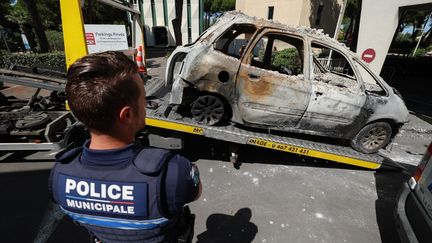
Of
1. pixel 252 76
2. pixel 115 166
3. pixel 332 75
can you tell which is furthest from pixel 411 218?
pixel 332 75

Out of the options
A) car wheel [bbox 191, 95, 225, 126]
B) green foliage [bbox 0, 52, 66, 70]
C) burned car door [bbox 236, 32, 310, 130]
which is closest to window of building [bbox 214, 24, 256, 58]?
burned car door [bbox 236, 32, 310, 130]

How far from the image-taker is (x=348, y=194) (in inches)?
145

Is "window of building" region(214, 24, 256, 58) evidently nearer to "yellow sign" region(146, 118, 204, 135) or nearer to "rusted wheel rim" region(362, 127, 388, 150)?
"yellow sign" region(146, 118, 204, 135)

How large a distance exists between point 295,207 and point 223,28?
119 inches

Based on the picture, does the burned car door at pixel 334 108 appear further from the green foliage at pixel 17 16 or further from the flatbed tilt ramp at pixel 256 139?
the green foliage at pixel 17 16

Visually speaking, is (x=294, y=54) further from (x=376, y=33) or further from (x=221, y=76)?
(x=221, y=76)

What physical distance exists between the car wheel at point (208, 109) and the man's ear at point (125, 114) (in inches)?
112

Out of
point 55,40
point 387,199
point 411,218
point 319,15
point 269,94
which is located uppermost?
point 319,15

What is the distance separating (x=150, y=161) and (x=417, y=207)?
8.95ft

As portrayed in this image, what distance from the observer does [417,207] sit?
7.54ft

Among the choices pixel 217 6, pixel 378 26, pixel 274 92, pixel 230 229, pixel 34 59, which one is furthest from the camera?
pixel 217 6

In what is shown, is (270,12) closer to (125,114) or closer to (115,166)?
(125,114)

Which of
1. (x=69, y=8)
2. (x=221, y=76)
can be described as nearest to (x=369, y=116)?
(x=221, y=76)

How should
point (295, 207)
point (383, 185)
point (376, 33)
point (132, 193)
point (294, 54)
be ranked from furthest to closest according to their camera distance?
1. point (294, 54)
2. point (376, 33)
3. point (383, 185)
4. point (295, 207)
5. point (132, 193)
